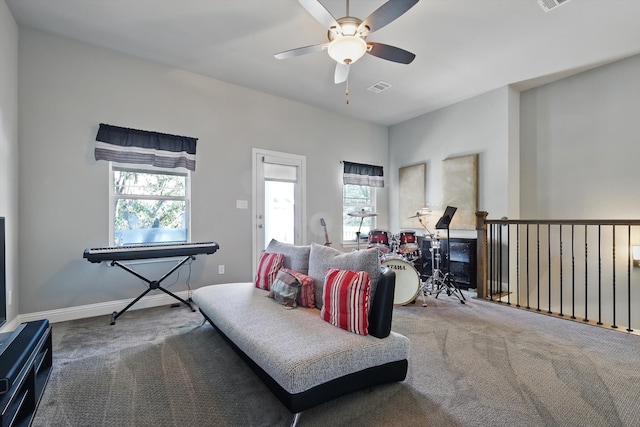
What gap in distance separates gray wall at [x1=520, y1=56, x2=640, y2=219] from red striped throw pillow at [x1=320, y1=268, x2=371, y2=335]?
12.6 feet

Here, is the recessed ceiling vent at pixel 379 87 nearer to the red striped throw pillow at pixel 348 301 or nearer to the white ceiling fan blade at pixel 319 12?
the white ceiling fan blade at pixel 319 12

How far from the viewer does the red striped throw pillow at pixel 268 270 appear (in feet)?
9.16

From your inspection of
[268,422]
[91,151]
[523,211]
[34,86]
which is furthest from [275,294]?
[523,211]

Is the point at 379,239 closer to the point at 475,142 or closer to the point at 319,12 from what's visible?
the point at 475,142

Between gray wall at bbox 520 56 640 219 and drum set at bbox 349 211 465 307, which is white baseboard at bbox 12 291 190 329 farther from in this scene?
gray wall at bbox 520 56 640 219

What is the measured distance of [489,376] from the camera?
1.99 m

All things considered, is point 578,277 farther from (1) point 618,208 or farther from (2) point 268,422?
(2) point 268,422

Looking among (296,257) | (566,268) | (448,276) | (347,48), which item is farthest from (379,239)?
(347,48)

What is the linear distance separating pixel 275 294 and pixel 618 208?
4.35 meters

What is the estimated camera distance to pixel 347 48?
2357 millimetres

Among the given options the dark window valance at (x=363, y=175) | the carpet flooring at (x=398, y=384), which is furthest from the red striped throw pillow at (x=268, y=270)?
the dark window valance at (x=363, y=175)

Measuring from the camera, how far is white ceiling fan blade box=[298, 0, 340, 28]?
82.3 inches

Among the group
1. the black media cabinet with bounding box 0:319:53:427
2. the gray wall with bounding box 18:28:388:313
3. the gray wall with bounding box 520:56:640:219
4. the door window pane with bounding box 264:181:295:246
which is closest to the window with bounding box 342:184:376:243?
the door window pane with bounding box 264:181:295:246

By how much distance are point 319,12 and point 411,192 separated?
13.2ft
